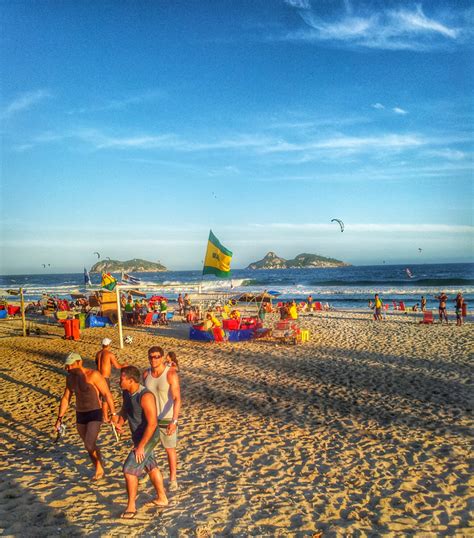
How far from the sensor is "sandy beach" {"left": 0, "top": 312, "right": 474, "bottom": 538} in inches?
159

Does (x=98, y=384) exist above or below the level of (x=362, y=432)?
above

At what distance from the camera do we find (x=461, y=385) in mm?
8688

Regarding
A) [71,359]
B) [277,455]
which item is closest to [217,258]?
[277,455]

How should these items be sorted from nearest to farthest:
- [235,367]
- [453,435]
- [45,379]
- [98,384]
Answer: [98,384]
[453,435]
[45,379]
[235,367]

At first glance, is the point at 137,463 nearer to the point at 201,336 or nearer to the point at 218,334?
the point at 218,334

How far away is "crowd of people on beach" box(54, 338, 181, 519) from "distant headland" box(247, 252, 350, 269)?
5983 inches

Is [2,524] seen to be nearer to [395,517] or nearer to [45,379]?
[395,517]

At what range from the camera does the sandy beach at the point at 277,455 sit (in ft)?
13.2

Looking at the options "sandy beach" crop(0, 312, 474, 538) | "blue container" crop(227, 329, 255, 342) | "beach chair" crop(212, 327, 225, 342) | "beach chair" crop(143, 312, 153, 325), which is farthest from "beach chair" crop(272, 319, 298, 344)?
"beach chair" crop(143, 312, 153, 325)

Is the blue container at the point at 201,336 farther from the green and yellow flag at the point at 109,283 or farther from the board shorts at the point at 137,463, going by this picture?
the board shorts at the point at 137,463

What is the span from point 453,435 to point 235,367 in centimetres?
563

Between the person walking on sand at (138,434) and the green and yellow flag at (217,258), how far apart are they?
8543mm

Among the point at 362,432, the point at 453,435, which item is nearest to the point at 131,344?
the point at 362,432

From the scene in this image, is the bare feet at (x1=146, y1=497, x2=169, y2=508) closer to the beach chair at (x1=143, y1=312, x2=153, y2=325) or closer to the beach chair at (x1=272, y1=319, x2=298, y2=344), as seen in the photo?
the beach chair at (x1=272, y1=319, x2=298, y2=344)
